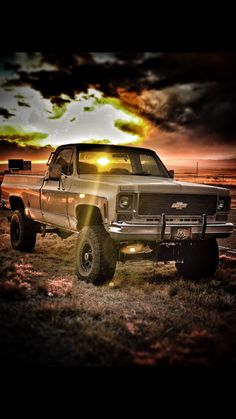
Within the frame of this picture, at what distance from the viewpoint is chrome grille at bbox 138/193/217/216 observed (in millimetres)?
5688

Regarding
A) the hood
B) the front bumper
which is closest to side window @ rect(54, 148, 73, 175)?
the hood

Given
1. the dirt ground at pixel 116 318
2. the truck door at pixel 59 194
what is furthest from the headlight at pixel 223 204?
the truck door at pixel 59 194

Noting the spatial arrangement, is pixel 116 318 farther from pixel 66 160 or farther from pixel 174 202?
pixel 66 160

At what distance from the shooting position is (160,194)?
18.9 feet

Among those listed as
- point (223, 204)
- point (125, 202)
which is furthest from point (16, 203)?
point (223, 204)

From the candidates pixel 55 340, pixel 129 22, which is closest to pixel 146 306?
pixel 55 340

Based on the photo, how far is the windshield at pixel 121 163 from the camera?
6.94 metres

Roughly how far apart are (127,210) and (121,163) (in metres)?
1.82

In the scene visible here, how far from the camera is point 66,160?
7336 mm

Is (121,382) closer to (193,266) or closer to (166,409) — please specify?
(166,409)

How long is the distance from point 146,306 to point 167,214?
51.2 inches

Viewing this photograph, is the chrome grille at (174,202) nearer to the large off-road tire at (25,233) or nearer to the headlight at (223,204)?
the headlight at (223,204)

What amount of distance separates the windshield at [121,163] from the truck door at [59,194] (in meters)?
0.28

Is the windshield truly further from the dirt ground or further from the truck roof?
the dirt ground
